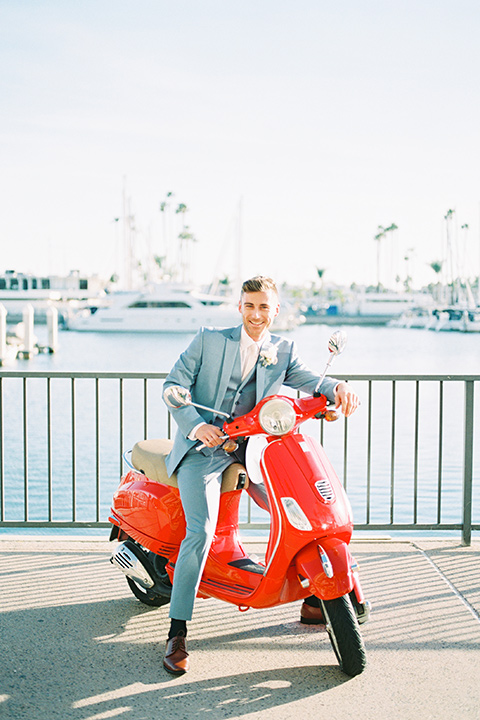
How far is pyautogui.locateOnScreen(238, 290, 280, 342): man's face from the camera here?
10.4 ft

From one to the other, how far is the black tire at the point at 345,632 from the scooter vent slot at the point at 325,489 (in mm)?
359

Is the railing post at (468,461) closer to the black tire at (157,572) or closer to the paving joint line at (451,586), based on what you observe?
the paving joint line at (451,586)

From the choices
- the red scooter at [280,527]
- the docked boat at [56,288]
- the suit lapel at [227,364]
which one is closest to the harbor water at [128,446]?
the red scooter at [280,527]

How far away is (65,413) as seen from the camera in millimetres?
18094

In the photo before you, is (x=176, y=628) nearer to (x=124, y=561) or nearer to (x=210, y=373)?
(x=124, y=561)

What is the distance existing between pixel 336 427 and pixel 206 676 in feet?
43.4

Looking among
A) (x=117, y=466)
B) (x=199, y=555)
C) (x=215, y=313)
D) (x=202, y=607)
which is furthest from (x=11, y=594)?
(x=215, y=313)

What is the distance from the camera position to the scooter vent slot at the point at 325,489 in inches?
110

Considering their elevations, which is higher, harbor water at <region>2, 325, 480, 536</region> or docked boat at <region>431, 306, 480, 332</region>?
docked boat at <region>431, 306, 480, 332</region>

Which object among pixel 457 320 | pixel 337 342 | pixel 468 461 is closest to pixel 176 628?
pixel 337 342

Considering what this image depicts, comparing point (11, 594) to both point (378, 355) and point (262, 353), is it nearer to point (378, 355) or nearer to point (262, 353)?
point (262, 353)

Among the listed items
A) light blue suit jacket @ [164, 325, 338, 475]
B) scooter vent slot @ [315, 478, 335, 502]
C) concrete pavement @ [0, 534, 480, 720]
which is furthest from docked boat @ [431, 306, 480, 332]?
scooter vent slot @ [315, 478, 335, 502]

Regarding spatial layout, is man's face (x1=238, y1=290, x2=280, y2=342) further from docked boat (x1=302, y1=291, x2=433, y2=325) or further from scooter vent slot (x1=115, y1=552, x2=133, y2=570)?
docked boat (x1=302, y1=291, x2=433, y2=325)

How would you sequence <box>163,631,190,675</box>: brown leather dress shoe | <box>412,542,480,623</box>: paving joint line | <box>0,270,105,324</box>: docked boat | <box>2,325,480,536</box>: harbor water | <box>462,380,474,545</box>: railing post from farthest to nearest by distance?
1. <box>0,270,105,324</box>: docked boat
2. <box>2,325,480,536</box>: harbor water
3. <box>462,380,474,545</box>: railing post
4. <box>412,542,480,623</box>: paving joint line
5. <box>163,631,190,675</box>: brown leather dress shoe
